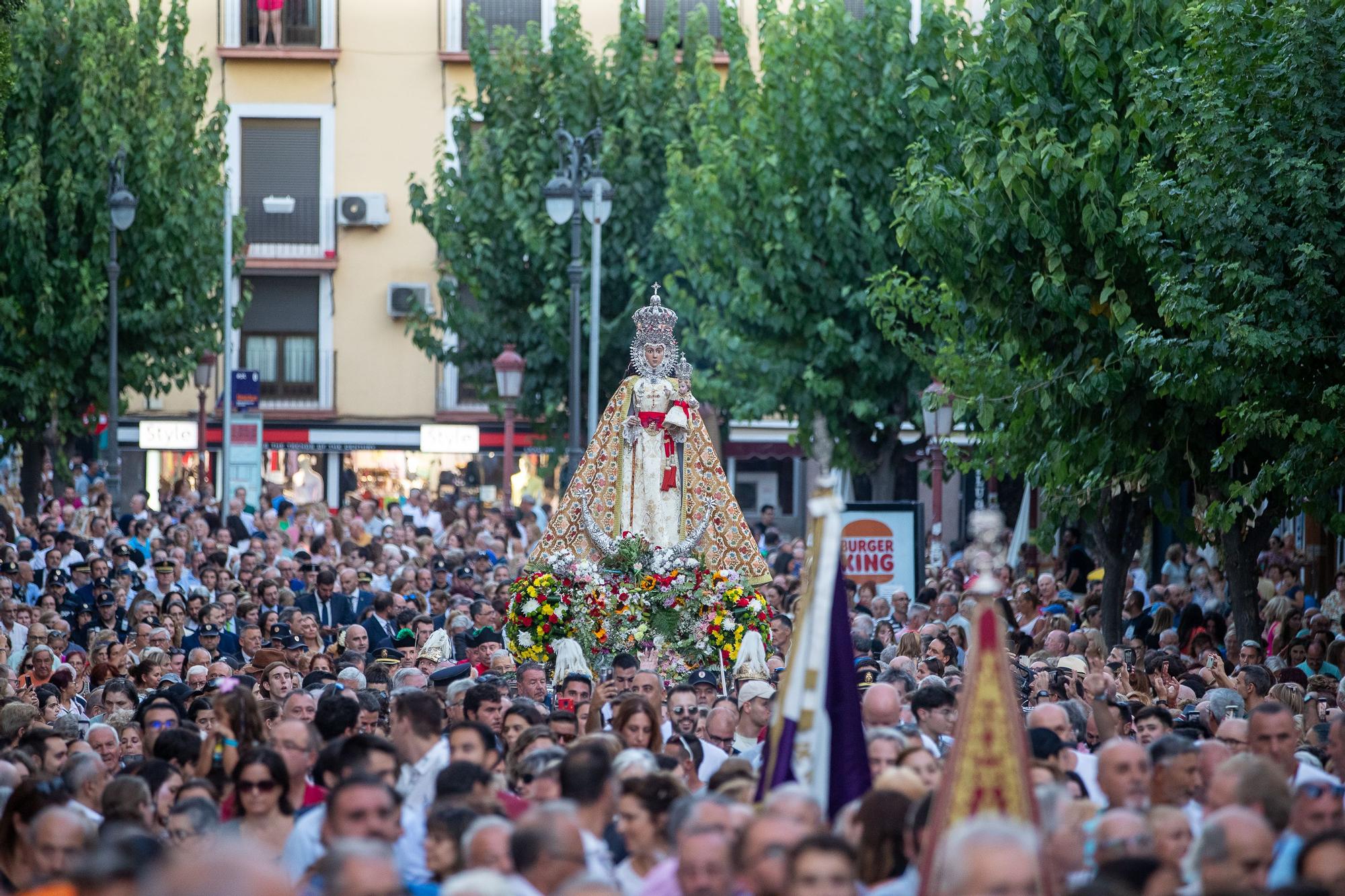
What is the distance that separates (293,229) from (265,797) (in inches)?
1292

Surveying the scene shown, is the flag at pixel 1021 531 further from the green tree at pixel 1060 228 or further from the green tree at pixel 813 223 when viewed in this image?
the green tree at pixel 1060 228

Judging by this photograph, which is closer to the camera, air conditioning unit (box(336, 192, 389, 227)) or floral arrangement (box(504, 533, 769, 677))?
floral arrangement (box(504, 533, 769, 677))

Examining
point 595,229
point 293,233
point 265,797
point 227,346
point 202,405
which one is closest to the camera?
point 265,797

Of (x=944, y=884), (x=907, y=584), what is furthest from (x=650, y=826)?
(x=907, y=584)

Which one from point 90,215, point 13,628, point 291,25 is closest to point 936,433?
point 13,628

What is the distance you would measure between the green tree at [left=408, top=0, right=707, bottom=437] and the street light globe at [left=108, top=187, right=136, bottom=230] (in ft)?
21.9

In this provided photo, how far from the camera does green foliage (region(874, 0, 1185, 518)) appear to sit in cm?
1549

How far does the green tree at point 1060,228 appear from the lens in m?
15.5

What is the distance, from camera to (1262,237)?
13.3 metres

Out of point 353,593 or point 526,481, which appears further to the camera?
point 526,481

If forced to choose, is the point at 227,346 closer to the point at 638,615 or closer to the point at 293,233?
the point at 293,233

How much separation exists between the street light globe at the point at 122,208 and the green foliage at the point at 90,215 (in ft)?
8.30

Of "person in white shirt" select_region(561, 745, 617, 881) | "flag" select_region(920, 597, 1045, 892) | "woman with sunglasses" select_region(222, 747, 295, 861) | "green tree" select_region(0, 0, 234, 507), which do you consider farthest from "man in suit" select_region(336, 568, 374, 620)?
"flag" select_region(920, 597, 1045, 892)

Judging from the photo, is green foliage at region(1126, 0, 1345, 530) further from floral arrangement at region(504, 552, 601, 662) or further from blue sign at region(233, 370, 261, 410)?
blue sign at region(233, 370, 261, 410)
